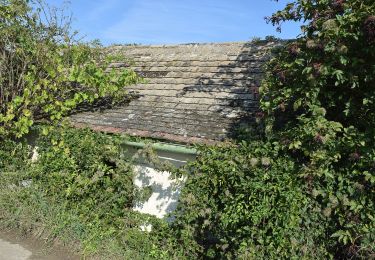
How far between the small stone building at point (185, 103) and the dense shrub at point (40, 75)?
51 centimetres

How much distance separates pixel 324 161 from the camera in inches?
195

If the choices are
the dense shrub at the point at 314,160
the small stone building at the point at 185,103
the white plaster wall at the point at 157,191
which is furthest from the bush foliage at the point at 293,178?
the small stone building at the point at 185,103

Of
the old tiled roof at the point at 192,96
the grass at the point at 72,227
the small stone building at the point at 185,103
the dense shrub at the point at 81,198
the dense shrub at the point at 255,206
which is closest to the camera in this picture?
the dense shrub at the point at 255,206

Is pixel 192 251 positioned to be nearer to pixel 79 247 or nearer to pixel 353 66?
pixel 79 247

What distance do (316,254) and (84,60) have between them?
665 centimetres

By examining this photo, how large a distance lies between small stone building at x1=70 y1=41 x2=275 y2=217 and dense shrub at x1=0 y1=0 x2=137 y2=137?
1.68 feet

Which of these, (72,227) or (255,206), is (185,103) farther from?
(255,206)

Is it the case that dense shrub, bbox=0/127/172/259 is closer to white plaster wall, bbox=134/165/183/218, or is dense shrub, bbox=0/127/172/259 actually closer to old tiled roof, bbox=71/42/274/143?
white plaster wall, bbox=134/165/183/218

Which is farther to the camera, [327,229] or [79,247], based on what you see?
[79,247]

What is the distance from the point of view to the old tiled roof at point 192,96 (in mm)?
7047

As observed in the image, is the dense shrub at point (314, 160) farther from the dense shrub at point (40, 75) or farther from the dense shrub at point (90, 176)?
the dense shrub at point (40, 75)

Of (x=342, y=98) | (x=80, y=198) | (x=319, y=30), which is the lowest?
(x=80, y=198)

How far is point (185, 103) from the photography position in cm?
811

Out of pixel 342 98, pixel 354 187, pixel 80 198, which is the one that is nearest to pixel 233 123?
pixel 342 98
